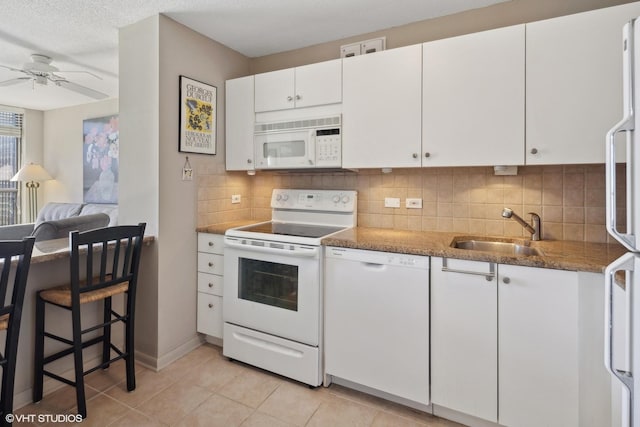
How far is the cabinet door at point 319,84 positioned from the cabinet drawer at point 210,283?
4.62ft

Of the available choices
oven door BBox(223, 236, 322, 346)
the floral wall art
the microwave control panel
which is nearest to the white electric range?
oven door BBox(223, 236, 322, 346)

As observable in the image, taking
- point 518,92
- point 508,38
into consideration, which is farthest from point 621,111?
point 508,38

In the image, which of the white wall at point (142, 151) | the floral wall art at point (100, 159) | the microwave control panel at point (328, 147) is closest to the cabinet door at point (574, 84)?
the microwave control panel at point (328, 147)

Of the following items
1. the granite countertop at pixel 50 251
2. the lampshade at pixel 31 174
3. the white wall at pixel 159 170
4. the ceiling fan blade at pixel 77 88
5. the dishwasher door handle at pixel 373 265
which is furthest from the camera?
the lampshade at pixel 31 174

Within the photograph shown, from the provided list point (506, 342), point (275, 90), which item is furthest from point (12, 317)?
point (506, 342)

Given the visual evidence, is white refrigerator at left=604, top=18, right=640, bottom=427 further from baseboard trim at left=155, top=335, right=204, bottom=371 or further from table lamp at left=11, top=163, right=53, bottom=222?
table lamp at left=11, top=163, right=53, bottom=222

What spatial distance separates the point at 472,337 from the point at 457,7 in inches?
78.8

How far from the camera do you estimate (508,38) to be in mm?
1841

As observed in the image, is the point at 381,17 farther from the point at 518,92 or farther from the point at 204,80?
the point at 204,80

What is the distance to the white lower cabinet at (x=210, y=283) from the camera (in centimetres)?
254

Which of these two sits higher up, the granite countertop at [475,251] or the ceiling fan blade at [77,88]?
the ceiling fan blade at [77,88]

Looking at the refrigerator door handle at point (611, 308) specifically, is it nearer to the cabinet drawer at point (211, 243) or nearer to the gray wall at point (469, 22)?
the gray wall at point (469, 22)

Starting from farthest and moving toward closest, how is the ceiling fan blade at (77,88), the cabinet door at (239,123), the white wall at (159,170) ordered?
1. the ceiling fan blade at (77,88)
2. the cabinet door at (239,123)
3. the white wall at (159,170)

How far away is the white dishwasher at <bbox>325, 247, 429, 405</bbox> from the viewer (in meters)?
1.82
